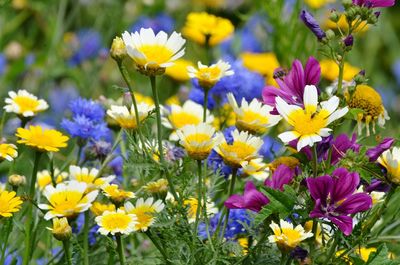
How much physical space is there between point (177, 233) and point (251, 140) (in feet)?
0.45

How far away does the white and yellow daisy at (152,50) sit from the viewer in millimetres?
934

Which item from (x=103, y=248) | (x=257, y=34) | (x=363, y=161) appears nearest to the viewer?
(x=363, y=161)

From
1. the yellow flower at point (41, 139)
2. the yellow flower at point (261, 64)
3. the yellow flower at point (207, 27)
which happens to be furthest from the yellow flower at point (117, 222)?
the yellow flower at point (261, 64)

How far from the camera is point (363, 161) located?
920 mm

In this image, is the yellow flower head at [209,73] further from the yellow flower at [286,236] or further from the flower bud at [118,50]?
the yellow flower at [286,236]

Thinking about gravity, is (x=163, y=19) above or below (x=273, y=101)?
above

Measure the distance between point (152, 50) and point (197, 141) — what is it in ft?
0.37

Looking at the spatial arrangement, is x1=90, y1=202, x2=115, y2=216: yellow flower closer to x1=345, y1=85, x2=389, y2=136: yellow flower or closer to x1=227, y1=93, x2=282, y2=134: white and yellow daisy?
x1=227, y1=93, x2=282, y2=134: white and yellow daisy

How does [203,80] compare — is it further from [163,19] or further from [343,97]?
[163,19]

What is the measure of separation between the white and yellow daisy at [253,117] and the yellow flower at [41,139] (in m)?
0.22

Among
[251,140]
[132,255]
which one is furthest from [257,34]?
[251,140]

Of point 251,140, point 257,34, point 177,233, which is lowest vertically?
point 177,233

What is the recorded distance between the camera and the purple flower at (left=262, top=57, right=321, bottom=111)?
98 centimetres

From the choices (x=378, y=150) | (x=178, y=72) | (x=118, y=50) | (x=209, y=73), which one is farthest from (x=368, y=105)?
(x=178, y=72)
